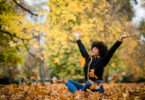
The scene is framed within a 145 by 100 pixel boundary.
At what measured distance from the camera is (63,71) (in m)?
17.4

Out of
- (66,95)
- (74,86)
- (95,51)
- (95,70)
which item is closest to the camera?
(66,95)

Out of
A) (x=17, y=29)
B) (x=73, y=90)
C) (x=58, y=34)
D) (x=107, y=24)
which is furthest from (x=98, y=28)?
(x=73, y=90)

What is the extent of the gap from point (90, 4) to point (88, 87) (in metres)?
3.64

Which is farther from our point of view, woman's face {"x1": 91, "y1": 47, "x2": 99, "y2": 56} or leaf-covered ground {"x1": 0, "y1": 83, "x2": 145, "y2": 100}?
woman's face {"x1": 91, "y1": 47, "x2": 99, "y2": 56}

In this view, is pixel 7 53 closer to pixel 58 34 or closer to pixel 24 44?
pixel 24 44

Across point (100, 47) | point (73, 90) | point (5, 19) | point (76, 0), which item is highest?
point (76, 0)

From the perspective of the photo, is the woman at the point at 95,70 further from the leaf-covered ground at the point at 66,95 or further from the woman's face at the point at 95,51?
the leaf-covered ground at the point at 66,95

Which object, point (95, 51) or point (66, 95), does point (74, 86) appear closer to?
point (66, 95)

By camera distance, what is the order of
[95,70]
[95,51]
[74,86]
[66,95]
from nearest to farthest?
[66,95] < [74,86] < [95,70] < [95,51]

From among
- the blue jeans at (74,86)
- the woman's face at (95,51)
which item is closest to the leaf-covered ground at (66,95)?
the blue jeans at (74,86)

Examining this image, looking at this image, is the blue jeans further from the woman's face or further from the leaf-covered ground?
the woman's face

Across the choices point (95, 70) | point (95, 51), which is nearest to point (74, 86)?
point (95, 70)

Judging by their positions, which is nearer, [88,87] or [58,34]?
[88,87]

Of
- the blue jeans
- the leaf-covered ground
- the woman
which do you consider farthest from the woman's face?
the leaf-covered ground
